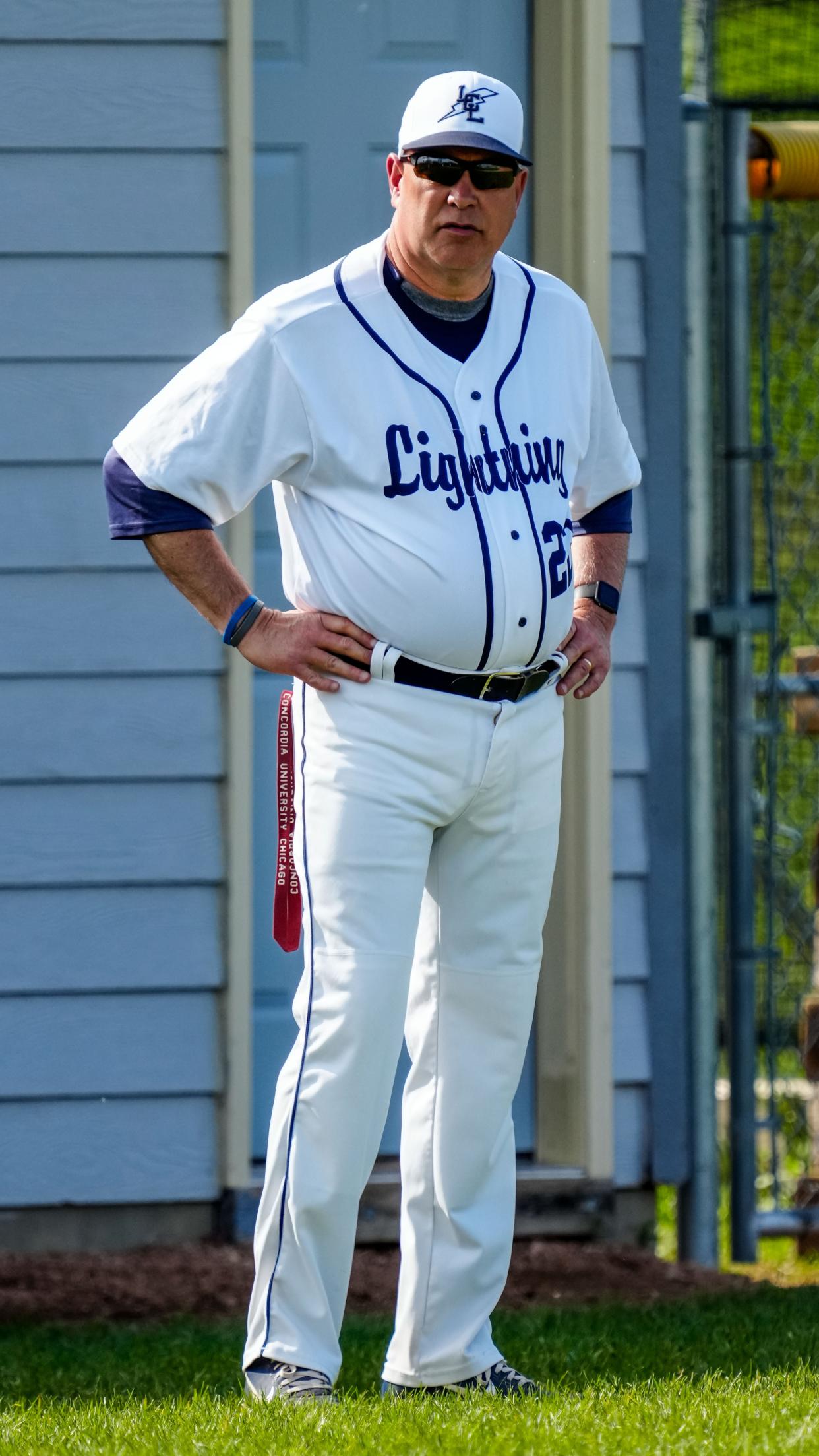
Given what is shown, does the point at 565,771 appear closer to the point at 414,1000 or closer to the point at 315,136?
the point at 414,1000

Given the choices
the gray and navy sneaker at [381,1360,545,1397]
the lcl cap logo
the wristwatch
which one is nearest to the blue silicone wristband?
the wristwatch

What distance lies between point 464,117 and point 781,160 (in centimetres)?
196

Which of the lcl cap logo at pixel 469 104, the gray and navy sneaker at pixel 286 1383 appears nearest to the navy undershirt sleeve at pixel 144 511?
the lcl cap logo at pixel 469 104

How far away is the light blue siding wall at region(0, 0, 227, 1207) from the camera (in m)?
4.27

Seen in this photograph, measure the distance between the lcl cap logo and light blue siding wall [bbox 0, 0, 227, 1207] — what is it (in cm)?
150

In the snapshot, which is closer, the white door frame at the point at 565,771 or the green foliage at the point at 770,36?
the white door frame at the point at 565,771

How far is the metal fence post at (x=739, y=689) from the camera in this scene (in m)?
4.52

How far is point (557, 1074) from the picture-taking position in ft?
15.1

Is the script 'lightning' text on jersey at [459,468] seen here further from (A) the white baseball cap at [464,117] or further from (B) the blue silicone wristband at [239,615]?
(A) the white baseball cap at [464,117]

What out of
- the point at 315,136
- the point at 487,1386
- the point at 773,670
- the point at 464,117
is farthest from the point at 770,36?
the point at 487,1386

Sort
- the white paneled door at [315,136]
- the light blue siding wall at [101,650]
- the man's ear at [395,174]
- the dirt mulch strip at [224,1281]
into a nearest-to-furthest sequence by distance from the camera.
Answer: the man's ear at [395,174], the dirt mulch strip at [224,1281], the light blue siding wall at [101,650], the white paneled door at [315,136]

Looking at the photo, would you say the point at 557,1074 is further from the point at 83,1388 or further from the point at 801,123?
the point at 801,123

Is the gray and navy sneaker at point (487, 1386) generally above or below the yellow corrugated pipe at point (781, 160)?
below

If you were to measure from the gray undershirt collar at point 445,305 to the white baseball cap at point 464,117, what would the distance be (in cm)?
21
